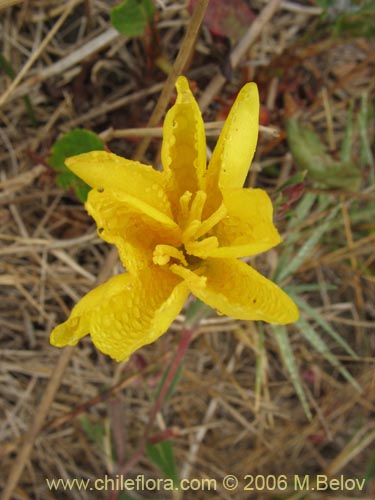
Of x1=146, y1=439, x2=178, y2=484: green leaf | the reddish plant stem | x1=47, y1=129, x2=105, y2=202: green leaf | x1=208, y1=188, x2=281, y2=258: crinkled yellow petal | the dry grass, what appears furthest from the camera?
the dry grass

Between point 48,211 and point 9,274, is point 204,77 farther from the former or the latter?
point 9,274

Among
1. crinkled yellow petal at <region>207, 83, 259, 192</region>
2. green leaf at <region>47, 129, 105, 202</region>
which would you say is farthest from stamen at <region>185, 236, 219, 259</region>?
green leaf at <region>47, 129, 105, 202</region>

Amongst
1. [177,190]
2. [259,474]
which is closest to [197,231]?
[177,190]

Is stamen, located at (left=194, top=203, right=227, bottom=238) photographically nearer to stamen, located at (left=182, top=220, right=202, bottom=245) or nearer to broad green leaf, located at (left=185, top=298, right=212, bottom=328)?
stamen, located at (left=182, top=220, right=202, bottom=245)

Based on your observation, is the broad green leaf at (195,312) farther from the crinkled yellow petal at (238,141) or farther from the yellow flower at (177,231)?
the crinkled yellow petal at (238,141)

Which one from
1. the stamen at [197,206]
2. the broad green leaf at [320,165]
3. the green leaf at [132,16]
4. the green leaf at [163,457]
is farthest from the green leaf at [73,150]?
the green leaf at [163,457]
